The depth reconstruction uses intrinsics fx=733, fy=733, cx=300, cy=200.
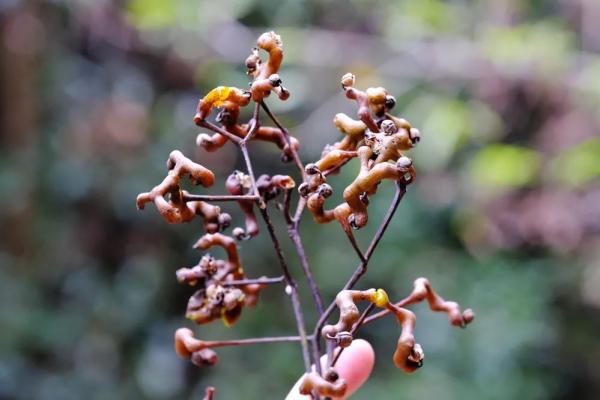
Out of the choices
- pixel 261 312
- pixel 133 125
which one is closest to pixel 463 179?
pixel 261 312

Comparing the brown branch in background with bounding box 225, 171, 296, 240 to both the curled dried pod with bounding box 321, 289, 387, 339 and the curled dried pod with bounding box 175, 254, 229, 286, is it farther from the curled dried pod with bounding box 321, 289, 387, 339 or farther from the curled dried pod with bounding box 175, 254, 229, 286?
the curled dried pod with bounding box 321, 289, 387, 339

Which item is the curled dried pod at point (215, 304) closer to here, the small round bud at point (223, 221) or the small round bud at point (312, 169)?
the small round bud at point (223, 221)

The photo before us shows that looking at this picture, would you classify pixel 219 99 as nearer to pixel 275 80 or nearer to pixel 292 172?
pixel 275 80

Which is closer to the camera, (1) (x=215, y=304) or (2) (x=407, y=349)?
(2) (x=407, y=349)

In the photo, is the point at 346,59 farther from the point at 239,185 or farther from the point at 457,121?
the point at 239,185

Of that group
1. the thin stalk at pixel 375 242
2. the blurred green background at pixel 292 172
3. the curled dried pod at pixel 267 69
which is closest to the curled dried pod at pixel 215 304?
the thin stalk at pixel 375 242

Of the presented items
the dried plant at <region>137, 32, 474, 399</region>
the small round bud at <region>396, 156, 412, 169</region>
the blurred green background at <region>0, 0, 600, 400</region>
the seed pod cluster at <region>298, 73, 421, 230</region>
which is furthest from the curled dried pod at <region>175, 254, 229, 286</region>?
the blurred green background at <region>0, 0, 600, 400</region>

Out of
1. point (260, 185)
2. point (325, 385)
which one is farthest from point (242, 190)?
point (325, 385)
